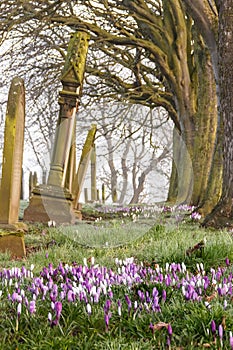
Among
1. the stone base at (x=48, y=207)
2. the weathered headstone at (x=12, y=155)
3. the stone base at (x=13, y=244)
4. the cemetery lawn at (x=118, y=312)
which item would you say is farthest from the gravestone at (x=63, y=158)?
the cemetery lawn at (x=118, y=312)

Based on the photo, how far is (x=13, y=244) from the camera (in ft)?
21.9

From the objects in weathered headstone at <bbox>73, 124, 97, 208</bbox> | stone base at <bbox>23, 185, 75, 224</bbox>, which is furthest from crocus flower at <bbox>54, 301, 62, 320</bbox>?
weathered headstone at <bbox>73, 124, 97, 208</bbox>

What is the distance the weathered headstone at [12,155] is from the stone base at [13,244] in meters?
0.85

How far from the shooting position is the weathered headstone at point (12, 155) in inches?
301

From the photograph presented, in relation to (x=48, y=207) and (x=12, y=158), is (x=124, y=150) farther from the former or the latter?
(x=12, y=158)

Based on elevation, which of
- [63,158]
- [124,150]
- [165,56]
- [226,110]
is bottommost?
[63,158]

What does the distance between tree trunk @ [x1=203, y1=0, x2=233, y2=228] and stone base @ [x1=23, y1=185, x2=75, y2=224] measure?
3.91m

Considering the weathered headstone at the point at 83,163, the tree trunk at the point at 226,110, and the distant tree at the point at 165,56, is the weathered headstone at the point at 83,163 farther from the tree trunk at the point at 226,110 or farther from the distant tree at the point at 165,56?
the tree trunk at the point at 226,110

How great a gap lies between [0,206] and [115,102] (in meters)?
11.3

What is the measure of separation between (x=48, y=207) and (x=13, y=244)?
513 centimetres

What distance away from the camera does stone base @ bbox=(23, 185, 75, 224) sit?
11703mm

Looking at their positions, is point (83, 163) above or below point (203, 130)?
below

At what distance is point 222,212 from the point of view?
8938mm

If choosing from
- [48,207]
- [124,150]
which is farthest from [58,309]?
[124,150]
